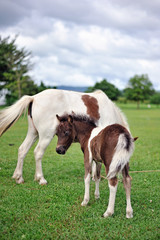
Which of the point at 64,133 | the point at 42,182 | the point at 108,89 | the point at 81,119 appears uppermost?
the point at 108,89

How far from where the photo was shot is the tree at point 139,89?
57.9 m

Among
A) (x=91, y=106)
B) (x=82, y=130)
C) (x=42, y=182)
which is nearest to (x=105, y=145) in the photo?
(x=82, y=130)

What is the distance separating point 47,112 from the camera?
5828 millimetres

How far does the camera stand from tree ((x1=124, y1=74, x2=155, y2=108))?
2279 inches

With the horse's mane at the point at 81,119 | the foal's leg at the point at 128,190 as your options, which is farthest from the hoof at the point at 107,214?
the horse's mane at the point at 81,119

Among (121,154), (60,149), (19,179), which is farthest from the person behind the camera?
(19,179)

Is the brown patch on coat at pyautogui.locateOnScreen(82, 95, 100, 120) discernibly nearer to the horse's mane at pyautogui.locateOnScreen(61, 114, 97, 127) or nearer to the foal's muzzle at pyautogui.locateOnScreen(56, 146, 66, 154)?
the horse's mane at pyautogui.locateOnScreen(61, 114, 97, 127)

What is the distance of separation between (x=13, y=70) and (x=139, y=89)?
32.3 metres

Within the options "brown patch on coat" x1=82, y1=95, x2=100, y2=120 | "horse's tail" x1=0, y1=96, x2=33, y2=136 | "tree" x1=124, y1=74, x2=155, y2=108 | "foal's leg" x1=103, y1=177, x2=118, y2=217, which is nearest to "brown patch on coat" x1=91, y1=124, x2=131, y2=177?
"foal's leg" x1=103, y1=177, x2=118, y2=217

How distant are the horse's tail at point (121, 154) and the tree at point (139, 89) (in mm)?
55051

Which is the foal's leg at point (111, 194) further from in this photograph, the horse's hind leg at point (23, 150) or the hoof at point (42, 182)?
the horse's hind leg at point (23, 150)

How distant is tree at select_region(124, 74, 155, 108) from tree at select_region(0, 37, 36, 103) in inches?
1108

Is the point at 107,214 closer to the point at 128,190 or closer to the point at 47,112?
the point at 128,190

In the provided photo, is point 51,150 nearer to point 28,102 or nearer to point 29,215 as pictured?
point 28,102
